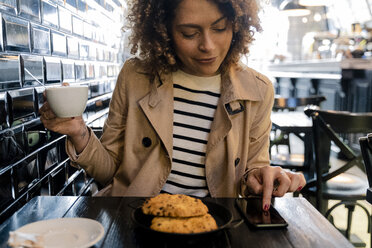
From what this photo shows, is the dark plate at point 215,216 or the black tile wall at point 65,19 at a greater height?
the black tile wall at point 65,19

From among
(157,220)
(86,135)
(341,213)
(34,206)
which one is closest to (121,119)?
(86,135)

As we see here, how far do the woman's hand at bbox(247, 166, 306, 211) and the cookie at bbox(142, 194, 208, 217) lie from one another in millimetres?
278

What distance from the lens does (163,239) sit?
796 mm

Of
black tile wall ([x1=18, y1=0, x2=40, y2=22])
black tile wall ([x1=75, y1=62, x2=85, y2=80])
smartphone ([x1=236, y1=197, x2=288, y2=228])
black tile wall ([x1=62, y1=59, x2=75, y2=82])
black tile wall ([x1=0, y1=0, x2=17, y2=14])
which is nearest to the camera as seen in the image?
smartphone ([x1=236, y1=197, x2=288, y2=228])

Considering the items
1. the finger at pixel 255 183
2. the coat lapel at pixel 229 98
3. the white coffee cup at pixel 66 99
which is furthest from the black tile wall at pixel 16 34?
the finger at pixel 255 183

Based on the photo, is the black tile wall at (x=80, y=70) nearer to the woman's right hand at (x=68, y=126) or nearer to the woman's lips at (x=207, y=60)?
the woman's right hand at (x=68, y=126)

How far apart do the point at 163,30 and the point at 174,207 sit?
886 mm

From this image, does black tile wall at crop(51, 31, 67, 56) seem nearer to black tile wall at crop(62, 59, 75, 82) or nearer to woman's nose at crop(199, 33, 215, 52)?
black tile wall at crop(62, 59, 75, 82)

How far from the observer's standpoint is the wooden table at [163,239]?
0.83 m

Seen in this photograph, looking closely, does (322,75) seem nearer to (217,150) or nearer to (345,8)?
(345,8)

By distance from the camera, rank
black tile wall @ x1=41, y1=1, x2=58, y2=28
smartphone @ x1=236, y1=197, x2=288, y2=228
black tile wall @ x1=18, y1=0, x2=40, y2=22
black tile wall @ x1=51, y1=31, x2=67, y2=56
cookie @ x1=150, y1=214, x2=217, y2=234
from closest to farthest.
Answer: cookie @ x1=150, y1=214, x2=217, y2=234 → smartphone @ x1=236, y1=197, x2=288, y2=228 → black tile wall @ x1=18, y1=0, x2=40, y2=22 → black tile wall @ x1=41, y1=1, x2=58, y2=28 → black tile wall @ x1=51, y1=31, x2=67, y2=56

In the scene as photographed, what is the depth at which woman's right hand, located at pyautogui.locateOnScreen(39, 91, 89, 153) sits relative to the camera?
1127mm

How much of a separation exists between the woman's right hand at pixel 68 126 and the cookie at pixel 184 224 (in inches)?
19.3

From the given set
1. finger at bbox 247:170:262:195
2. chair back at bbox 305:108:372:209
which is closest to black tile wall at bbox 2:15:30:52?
finger at bbox 247:170:262:195
